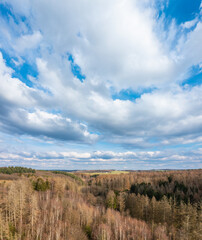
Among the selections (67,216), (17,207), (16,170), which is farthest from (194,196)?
(16,170)

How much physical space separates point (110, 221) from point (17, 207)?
117ft

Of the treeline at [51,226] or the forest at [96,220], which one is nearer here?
the treeline at [51,226]

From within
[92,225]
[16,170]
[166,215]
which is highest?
[16,170]

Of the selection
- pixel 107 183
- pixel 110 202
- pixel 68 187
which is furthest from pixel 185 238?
pixel 107 183

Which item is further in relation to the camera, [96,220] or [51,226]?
[96,220]

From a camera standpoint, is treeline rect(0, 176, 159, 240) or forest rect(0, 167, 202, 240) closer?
treeline rect(0, 176, 159, 240)

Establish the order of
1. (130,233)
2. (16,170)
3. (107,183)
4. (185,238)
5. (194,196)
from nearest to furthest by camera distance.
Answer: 1. (185,238)
2. (130,233)
3. (194,196)
4. (107,183)
5. (16,170)

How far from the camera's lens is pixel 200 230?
3853 centimetres

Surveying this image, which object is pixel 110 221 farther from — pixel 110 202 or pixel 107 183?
pixel 107 183

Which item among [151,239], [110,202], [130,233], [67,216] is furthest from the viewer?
[110,202]

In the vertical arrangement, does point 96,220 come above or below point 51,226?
below

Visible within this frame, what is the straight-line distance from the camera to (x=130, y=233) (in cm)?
5428

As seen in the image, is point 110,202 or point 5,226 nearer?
point 5,226

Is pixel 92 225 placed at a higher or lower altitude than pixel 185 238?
lower
